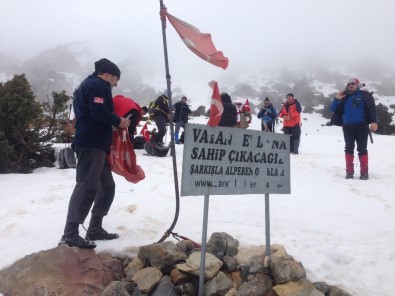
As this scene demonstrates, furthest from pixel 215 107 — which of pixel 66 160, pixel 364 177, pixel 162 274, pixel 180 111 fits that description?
pixel 180 111

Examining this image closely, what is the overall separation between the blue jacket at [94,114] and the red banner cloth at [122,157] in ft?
0.55

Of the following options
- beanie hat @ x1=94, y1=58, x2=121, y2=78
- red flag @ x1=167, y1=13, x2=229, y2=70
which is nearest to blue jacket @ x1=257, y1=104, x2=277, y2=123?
red flag @ x1=167, y1=13, x2=229, y2=70

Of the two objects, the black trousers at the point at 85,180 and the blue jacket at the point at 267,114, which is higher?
the blue jacket at the point at 267,114

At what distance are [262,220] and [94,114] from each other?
2.59m

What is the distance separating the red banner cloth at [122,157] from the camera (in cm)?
372

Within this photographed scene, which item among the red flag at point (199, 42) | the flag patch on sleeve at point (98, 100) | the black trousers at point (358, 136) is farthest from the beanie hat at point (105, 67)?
the black trousers at point (358, 136)

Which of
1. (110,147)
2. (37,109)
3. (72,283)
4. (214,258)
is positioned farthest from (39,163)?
(214,258)

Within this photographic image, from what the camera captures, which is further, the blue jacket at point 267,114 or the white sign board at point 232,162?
the blue jacket at point 267,114

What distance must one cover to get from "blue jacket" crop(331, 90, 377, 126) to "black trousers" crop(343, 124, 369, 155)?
0.11 m

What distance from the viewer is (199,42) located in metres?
3.57

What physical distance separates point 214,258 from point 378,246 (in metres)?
1.87

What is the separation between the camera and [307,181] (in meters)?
6.98

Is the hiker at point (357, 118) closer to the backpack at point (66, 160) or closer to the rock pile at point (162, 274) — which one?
the rock pile at point (162, 274)

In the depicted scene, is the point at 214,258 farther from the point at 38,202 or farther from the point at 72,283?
the point at 38,202
